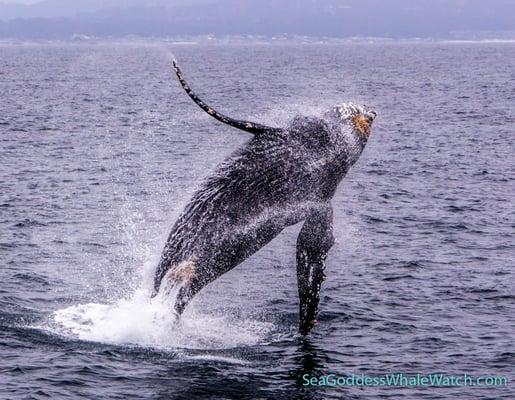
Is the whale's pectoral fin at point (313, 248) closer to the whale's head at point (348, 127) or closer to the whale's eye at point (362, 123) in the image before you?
the whale's head at point (348, 127)

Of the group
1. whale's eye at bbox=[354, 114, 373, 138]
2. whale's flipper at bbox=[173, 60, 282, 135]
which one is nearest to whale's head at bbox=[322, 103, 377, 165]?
whale's eye at bbox=[354, 114, 373, 138]

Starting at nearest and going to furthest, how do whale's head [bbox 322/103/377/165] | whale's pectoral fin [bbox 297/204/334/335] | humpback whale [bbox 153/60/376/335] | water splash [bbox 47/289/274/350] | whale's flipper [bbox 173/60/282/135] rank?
whale's flipper [bbox 173/60/282/135] → humpback whale [bbox 153/60/376/335] → whale's pectoral fin [bbox 297/204/334/335] → whale's head [bbox 322/103/377/165] → water splash [bbox 47/289/274/350]

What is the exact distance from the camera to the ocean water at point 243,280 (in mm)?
23359

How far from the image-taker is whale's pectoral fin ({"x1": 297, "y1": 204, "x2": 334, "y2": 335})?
78.9 feet

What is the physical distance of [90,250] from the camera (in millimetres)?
35906

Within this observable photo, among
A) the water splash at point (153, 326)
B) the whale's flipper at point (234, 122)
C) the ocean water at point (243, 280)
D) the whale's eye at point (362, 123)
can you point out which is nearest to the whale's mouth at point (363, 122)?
the whale's eye at point (362, 123)

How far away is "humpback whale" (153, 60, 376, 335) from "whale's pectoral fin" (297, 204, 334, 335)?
25 mm

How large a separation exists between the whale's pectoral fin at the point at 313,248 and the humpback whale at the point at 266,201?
0.02m

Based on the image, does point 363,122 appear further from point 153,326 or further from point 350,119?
point 153,326

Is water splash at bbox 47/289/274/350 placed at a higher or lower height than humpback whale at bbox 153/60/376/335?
lower

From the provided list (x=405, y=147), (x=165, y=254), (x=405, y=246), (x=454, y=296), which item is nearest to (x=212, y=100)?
(x=405, y=147)

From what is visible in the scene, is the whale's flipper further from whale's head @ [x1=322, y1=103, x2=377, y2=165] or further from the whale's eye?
the whale's eye

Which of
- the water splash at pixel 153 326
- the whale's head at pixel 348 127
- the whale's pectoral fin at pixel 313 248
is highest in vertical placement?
the whale's head at pixel 348 127

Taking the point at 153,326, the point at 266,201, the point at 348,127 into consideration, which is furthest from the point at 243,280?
the point at 348,127
